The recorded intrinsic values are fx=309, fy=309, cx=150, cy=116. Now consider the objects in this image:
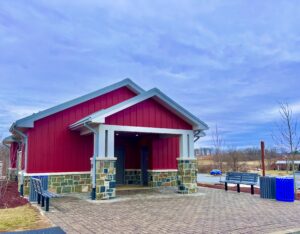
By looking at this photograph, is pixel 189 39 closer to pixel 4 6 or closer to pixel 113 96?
pixel 113 96

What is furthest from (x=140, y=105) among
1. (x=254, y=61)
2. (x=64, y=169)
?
(x=254, y=61)

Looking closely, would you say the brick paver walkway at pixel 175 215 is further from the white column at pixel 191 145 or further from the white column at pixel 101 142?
the white column at pixel 191 145

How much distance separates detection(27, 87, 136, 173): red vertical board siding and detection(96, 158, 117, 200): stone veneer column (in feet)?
9.54

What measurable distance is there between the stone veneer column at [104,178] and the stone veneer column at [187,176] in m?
3.30

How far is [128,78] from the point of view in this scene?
1647cm

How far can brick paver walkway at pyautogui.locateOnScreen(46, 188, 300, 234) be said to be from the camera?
23.4ft

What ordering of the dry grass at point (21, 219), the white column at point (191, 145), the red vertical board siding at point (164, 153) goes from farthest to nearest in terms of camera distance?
the red vertical board siding at point (164, 153) < the white column at point (191, 145) < the dry grass at point (21, 219)

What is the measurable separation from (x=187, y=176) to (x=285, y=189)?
4.03m

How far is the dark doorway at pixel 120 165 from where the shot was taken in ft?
54.1

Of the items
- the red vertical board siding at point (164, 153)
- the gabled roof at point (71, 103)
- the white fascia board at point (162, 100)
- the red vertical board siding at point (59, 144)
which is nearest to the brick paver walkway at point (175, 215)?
the red vertical board siding at point (59, 144)

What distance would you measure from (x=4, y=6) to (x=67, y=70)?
26.4 ft

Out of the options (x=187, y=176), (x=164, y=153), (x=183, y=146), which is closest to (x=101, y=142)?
(x=183, y=146)

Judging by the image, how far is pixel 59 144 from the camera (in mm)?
13820

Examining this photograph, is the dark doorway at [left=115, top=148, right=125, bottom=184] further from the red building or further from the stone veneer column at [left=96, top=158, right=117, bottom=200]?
the stone veneer column at [left=96, top=158, right=117, bottom=200]
